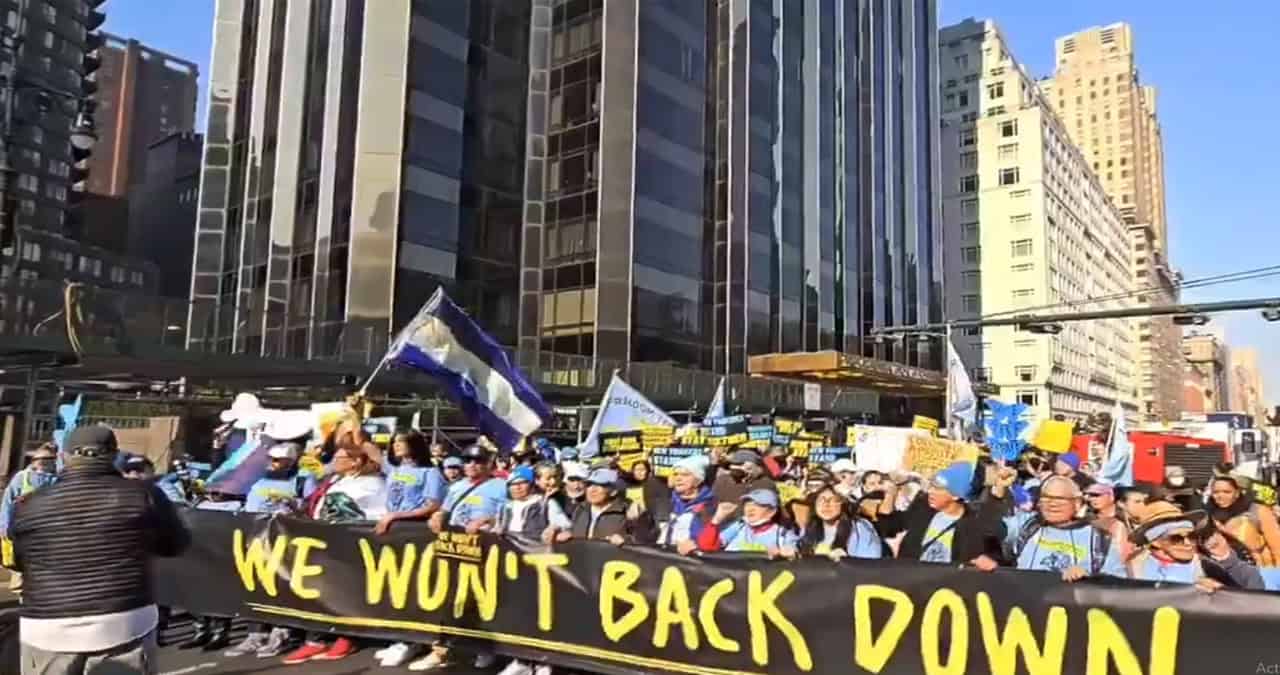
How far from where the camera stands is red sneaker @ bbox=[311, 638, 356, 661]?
7.27 meters

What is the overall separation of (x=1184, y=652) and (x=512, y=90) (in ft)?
106

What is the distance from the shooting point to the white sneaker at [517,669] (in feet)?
22.1

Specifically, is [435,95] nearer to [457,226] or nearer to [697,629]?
[457,226]

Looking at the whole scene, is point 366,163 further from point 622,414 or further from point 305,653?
point 305,653

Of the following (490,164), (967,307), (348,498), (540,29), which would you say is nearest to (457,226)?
(490,164)

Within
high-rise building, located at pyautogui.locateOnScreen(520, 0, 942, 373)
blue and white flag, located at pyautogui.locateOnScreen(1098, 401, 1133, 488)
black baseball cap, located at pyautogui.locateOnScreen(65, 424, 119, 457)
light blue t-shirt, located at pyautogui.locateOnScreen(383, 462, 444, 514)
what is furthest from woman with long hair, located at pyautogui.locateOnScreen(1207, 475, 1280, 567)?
high-rise building, located at pyautogui.locateOnScreen(520, 0, 942, 373)

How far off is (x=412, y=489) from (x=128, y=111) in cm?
14049

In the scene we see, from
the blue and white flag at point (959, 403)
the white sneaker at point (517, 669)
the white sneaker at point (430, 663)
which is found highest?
the blue and white flag at point (959, 403)

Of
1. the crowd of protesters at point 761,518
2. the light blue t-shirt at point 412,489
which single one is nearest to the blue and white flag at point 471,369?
the crowd of protesters at point 761,518

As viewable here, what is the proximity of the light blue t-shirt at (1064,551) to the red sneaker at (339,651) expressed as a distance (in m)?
4.72

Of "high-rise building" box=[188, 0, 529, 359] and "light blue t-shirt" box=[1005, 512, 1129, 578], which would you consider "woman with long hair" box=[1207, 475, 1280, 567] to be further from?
"high-rise building" box=[188, 0, 529, 359]

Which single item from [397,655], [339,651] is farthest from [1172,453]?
[339,651]

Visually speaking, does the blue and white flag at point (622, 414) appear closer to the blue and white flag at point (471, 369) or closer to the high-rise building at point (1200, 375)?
the blue and white flag at point (471, 369)

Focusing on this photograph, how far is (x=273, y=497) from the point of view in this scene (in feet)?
26.0
